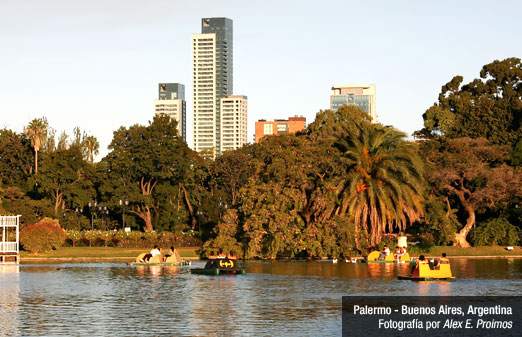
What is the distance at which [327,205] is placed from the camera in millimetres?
63469

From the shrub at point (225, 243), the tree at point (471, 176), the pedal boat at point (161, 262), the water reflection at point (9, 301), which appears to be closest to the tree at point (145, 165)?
the shrub at point (225, 243)

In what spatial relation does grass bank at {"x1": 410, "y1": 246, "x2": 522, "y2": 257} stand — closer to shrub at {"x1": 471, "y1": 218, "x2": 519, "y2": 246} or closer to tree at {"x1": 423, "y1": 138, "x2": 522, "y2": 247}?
shrub at {"x1": 471, "y1": 218, "x2": 519, "y2": 246}

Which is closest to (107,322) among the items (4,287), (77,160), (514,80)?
(4,287)

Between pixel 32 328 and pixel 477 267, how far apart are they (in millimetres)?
33757

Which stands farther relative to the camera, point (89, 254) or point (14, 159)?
point (14, 159)

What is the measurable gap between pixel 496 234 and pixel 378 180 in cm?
1287

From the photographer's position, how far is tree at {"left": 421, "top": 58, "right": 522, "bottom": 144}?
286 ft

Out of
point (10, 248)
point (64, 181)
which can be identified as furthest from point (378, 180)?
point (64, 181)

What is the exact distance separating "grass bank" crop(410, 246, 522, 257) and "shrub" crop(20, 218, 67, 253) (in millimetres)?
30156

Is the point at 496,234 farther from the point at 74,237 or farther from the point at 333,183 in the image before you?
the point at 74,237

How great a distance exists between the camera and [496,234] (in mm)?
69000

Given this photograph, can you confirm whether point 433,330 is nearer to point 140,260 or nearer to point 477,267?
point 477,267

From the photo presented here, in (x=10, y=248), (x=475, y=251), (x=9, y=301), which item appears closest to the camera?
(x=9, y=301)

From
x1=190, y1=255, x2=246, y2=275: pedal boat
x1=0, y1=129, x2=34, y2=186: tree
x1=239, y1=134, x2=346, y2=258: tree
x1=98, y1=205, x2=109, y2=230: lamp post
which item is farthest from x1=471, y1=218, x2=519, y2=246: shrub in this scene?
x1=0, y1=129, x2=34, y2=186: tree
